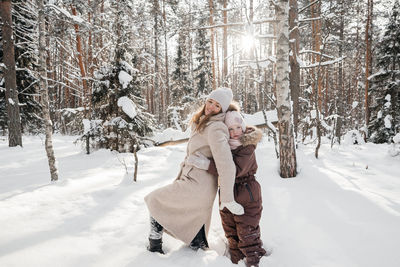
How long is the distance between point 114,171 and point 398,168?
7.39 metres

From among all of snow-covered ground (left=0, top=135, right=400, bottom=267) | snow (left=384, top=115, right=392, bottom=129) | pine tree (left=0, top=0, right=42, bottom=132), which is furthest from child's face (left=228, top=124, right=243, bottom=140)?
snow (left=384, top=115, right=392, bottom=129)

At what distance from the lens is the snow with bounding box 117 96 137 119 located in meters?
8.09

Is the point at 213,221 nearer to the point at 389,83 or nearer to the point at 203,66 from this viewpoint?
the point at 389,83

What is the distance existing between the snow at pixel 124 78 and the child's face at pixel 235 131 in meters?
6.84

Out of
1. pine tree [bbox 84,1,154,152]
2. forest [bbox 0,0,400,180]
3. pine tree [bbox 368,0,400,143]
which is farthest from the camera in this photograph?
pine tree [bbox 368,0,400,143]

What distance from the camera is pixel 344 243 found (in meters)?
2.60

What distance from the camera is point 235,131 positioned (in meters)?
2.36

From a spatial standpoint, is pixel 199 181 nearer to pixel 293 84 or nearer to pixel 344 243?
pixel 344 243

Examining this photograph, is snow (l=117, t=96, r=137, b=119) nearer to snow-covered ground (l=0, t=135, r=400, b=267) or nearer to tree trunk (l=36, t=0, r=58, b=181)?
snow-covered ground (l=0, t=135, r=400, b=267)

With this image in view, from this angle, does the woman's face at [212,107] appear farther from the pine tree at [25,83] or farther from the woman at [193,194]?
the pine tree at [25,83]

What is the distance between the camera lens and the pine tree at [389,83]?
1248 centimetres

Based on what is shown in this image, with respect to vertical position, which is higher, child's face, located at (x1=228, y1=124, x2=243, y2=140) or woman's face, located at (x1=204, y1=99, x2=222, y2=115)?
woman's face, located at (x1=204, y1=99, x2=222, y2=115)

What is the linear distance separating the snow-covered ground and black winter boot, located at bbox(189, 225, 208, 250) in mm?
79

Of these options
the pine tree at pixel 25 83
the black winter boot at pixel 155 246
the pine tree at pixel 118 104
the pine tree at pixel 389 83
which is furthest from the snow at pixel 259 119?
the pine tree at pixel 25 83
